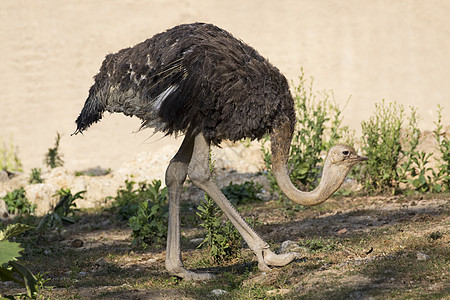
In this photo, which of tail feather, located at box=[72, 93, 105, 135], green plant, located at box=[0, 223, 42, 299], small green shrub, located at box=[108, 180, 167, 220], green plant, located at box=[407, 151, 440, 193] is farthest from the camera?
small green shrub, located at box=[108, 180, 167, 220]

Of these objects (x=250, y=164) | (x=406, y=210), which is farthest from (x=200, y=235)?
(x=250, y=164)

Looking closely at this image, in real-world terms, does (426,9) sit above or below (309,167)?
above

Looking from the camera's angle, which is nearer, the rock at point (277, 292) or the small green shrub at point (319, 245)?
the rock at point (277, 292)

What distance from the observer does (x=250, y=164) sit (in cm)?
1064

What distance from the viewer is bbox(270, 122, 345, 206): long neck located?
5043 millimetres

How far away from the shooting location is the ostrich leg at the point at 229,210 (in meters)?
5.05

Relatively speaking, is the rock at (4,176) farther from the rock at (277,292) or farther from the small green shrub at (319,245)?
the rock at (277,292)

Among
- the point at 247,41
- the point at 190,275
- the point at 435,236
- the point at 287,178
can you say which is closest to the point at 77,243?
the point at 190,275

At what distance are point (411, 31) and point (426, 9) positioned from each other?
0.86 meters

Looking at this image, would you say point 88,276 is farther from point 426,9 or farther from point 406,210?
point 426,9

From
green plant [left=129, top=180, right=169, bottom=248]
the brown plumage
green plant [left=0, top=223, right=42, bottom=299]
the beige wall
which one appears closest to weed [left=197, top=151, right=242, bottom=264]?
the brown plumage

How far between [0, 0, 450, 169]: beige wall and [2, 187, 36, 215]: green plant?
6.04m

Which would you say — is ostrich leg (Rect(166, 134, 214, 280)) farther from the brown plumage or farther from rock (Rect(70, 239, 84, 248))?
rock (Rect(70, 239, 84, 248))

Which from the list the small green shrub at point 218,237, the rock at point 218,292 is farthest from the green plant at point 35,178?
the rock at point 218,292
